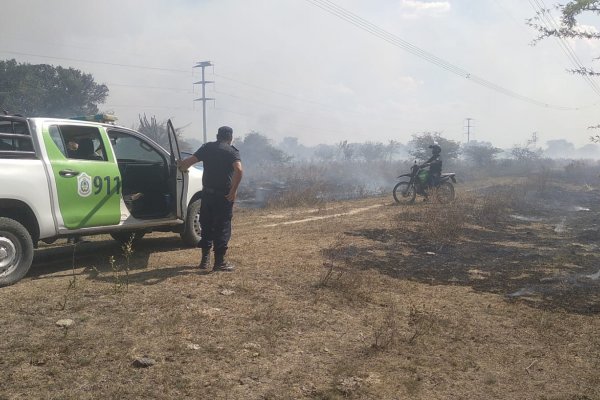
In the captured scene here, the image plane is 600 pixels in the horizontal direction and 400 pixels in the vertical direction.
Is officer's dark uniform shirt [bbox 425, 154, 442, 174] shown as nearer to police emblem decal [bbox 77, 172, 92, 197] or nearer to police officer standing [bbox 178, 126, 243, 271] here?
police officer standing [bbox 178, 126, 243, 271]

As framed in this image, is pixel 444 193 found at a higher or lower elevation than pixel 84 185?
lower

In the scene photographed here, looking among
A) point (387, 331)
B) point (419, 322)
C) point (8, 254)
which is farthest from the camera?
Answer: point (8, 254)

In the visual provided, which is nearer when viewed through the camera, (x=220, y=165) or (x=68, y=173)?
(x=68, y=173)

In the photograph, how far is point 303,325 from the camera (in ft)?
13.7

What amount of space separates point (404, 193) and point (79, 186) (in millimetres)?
10914

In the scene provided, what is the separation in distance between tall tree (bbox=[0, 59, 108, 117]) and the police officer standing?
33.2 m

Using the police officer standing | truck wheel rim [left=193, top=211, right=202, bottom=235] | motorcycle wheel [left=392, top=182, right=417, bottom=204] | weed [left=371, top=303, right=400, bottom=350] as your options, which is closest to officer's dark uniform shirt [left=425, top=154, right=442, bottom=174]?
motorcycle wheel [left=392, top=182, right=417, bottom=204]

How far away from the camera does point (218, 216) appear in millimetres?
5629

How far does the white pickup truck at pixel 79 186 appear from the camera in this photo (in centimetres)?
479

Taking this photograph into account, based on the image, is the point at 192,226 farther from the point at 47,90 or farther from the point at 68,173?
the point at 47,90

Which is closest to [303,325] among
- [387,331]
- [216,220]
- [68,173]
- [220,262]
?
[387,331]

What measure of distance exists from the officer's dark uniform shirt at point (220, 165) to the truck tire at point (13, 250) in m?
2.04

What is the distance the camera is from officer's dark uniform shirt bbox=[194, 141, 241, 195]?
18.2 feet

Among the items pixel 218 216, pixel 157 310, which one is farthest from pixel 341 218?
pixel 157 310
